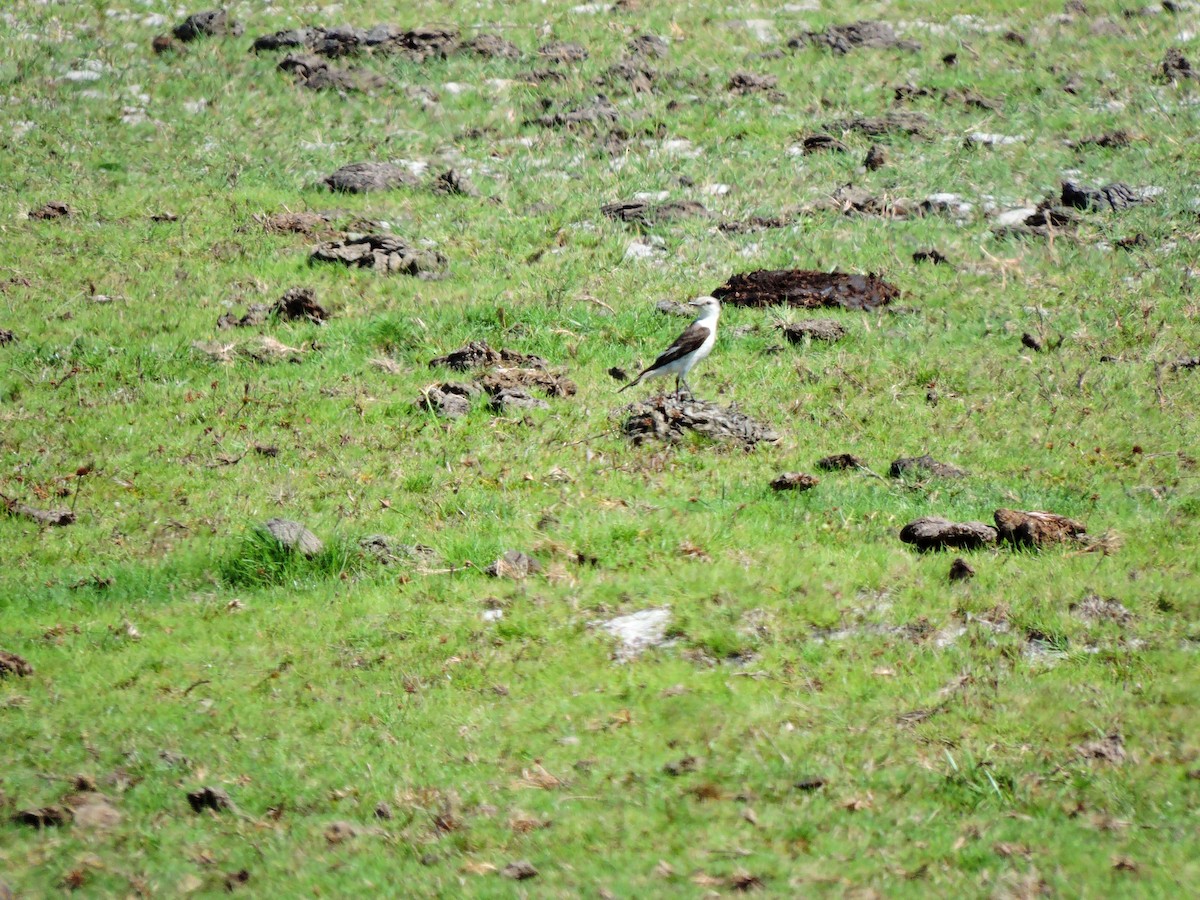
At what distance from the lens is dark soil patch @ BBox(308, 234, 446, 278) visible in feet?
64.8

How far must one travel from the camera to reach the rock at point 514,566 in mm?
11797

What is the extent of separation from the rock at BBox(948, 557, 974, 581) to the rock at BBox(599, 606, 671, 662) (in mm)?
2396

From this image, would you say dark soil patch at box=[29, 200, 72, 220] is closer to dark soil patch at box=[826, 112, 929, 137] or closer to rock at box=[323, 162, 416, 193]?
rock at box=[323, 162, 416, 193]

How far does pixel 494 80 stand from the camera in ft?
87.0

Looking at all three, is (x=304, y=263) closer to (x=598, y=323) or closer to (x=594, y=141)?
(x=598, y=323)

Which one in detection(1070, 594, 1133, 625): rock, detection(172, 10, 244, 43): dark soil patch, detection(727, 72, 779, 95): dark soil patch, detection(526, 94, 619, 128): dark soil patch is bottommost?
detection(1070, 594, 1133, 625): rock

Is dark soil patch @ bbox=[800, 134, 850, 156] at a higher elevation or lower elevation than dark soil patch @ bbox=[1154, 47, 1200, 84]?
lower

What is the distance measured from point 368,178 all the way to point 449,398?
836 centimetres

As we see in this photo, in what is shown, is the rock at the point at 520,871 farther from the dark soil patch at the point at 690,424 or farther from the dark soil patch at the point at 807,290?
the dark soil patch at the point at 807,290

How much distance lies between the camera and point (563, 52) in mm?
27359

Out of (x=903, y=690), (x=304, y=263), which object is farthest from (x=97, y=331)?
(x=903, y=690)

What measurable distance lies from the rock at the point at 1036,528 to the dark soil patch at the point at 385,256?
33.4ft

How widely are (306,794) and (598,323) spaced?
1012cm

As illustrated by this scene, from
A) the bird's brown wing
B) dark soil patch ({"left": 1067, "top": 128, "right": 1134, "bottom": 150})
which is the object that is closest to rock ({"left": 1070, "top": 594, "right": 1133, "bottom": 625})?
the bird's brown wing
